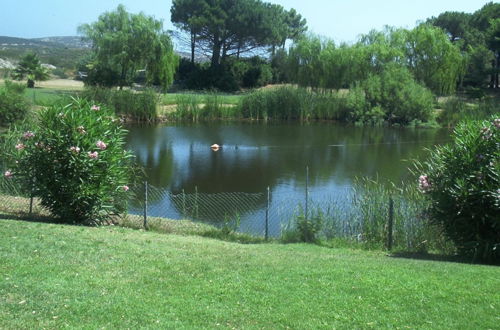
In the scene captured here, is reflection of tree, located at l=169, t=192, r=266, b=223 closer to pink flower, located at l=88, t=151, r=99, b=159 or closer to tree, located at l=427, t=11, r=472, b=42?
pink flower, located at l=88, t=151, r=99, b=159

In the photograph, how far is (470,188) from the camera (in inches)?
407

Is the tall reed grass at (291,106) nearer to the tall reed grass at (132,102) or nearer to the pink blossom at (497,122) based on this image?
the tall reed grass at (132,102)

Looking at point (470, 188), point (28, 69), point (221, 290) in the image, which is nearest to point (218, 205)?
point (470, 188)

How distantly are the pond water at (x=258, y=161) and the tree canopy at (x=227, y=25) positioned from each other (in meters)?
24.1

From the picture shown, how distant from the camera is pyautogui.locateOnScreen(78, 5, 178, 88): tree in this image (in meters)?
46.9

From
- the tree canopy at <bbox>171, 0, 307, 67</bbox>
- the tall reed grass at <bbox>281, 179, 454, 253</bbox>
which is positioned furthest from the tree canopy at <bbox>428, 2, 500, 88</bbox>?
the tall reed grass at <bbox>281, 179, 454, 253</bbox>

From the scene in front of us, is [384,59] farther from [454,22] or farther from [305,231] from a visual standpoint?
[305,231]

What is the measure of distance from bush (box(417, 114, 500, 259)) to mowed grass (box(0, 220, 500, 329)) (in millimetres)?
1750

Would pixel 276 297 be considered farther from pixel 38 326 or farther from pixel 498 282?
Result: pixel 498 282

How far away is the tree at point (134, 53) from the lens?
46875mm

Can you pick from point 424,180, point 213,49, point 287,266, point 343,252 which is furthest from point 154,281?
point 213,49

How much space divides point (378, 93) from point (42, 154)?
132ft

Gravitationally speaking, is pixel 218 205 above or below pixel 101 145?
below

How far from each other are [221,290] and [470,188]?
5.73 meters
